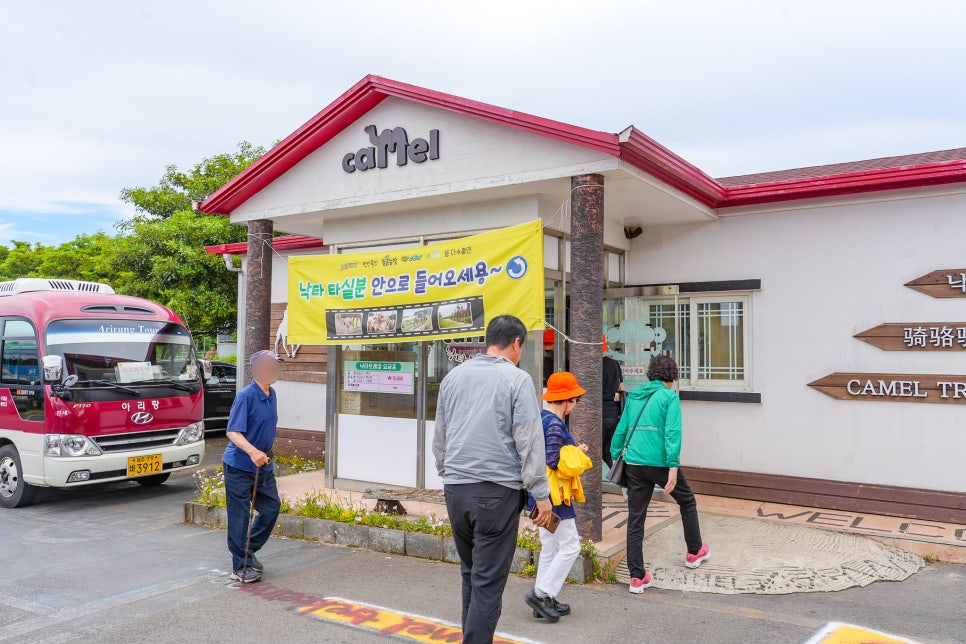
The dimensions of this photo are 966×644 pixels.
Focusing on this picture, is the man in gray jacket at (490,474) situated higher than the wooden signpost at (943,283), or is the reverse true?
the wooden signpost at (943,283)

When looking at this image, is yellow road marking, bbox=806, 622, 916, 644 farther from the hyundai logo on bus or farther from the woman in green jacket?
the hyundai logo on bus

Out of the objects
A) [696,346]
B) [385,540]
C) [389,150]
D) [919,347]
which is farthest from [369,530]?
[919,347]

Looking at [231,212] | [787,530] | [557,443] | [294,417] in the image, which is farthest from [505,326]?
[294,417]

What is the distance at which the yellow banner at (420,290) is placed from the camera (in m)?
6.55

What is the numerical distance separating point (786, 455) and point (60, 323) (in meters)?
8.67

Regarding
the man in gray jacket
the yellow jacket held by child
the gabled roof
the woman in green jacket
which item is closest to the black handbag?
the woman in green jacket

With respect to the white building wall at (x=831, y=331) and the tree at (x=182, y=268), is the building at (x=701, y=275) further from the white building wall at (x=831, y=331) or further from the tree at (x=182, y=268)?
the tree at (x=182, y=268)

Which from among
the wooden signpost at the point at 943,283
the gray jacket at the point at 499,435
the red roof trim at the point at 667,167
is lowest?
the gray jacket at the point at 499,435

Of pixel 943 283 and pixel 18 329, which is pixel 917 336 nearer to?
pixel 943 283

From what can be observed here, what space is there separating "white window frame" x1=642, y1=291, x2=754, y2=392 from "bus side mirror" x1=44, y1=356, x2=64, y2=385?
7.00 meters

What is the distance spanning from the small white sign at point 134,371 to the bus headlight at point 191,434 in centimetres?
82

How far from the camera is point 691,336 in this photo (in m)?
8.71

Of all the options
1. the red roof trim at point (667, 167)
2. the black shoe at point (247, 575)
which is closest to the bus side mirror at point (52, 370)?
the black shoe at point (247, 575)

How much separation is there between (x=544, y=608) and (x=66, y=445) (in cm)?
639
